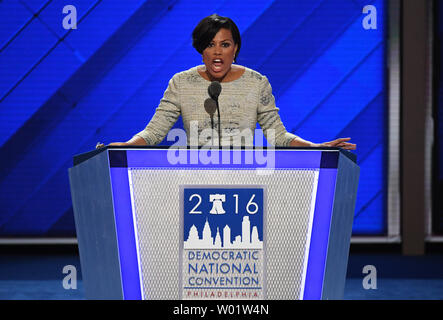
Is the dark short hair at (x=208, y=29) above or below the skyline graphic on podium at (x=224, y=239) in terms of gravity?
above

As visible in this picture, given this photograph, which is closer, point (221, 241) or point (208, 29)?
point (221, 241)

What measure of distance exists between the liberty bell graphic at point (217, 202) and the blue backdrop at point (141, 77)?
3.42m

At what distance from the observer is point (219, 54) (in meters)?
2.09

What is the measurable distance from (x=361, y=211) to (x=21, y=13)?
3.39 m

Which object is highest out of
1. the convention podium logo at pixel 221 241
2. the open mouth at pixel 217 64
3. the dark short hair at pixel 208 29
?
the dark short hair at pixel 208 29

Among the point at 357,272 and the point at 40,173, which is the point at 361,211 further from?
the point at 40,173

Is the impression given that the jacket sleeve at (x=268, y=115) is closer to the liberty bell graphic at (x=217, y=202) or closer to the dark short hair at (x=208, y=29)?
the dark short hair at (x=208, y=29)

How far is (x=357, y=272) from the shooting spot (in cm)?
404

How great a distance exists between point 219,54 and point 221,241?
0.87 m

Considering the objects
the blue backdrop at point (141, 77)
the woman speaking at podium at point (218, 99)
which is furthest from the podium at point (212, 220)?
the blue backdrop at point (141, 77)

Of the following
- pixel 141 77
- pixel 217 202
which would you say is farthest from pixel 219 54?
pixel 141 77

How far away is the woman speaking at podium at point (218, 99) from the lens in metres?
2.04

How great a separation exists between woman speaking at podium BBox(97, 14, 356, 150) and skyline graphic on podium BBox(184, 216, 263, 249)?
0.58 m

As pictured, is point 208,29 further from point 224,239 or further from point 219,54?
point 224,239
